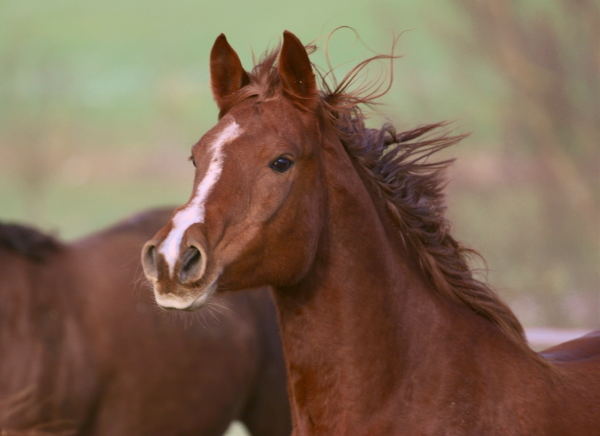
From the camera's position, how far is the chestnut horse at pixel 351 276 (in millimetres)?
3168

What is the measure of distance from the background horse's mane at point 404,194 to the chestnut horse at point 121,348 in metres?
2.84

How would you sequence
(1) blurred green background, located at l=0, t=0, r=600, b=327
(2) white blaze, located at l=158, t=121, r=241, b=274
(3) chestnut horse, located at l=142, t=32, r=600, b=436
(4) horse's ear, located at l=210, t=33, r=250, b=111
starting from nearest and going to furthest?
(2) white blaze, located at l=158, t=121, r=241, b=274 < (3) chestnut horse, located at l=142, t=32, r=600, b=436 < (4) horse's ear, located at l=210, t=33, r=250, b=111 < (1) blurred green background, located at l=0, t=0, r=600, b=327

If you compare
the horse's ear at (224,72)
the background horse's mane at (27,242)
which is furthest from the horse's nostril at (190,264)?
the background horse's mane at (27,242)

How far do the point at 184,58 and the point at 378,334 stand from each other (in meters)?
19.2

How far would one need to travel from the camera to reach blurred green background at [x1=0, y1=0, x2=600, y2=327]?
537 inches

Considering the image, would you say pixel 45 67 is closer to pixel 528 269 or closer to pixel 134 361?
pixel 528 269

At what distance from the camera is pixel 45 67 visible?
20.4 meters

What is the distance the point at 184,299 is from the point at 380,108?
11070mm

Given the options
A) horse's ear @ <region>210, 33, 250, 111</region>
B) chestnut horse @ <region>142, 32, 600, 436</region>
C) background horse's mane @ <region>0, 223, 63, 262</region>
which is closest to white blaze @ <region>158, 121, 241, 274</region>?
chestnut horse @ <region>142, 32, 600, 436</region>

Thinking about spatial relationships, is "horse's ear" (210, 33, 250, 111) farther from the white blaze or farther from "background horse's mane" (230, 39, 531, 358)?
the white blaze

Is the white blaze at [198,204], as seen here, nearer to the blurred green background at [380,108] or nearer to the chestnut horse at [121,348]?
the chestnut horse at [121,348]

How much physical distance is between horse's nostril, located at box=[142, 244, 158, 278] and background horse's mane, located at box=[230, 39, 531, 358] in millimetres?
654

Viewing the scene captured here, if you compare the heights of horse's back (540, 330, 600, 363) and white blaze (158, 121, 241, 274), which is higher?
white blaze (158, 121, 241, 274)

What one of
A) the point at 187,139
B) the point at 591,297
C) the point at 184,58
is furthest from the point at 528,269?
the point at 184,58
